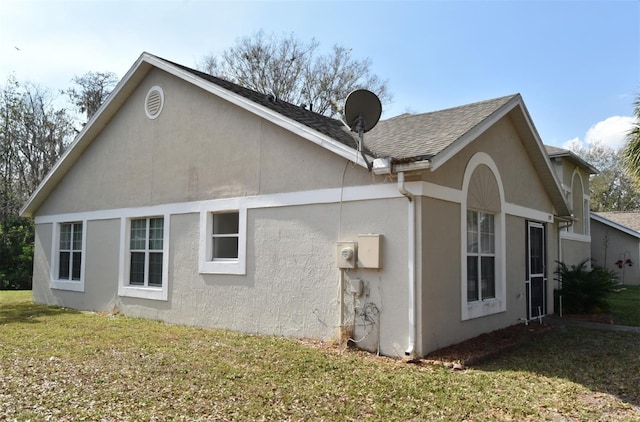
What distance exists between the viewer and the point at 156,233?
1215 centimetres

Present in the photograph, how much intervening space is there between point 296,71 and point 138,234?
20.6 meters

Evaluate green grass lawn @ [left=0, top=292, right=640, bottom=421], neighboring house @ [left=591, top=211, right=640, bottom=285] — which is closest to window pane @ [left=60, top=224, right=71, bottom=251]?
green grass lawn @ [left=0, top=292, right=640, bottom=421]

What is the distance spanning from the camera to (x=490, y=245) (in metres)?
10.3

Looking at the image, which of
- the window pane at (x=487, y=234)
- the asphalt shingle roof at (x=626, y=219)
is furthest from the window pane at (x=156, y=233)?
the asphalt shingle roof at (x=626, y=219)

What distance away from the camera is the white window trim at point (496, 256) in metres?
8.96

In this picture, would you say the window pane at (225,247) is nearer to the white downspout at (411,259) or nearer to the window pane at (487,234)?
the white downspout at (411,259)

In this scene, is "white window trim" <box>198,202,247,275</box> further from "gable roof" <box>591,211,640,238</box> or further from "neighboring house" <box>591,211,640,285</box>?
"gable roof" <box>591,211,640,238</box>

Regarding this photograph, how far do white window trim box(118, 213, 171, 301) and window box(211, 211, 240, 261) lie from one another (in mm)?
1383

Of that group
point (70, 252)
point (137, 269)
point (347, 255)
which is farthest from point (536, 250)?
point (70, 252)

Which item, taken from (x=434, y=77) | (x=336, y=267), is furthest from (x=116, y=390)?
(x=434, y=77)

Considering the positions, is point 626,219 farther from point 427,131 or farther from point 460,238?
point 460,238

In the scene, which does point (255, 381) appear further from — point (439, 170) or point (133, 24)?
point (133, 24)

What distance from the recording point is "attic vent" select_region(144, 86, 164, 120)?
12281 mm

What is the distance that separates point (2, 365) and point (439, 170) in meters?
7.25
